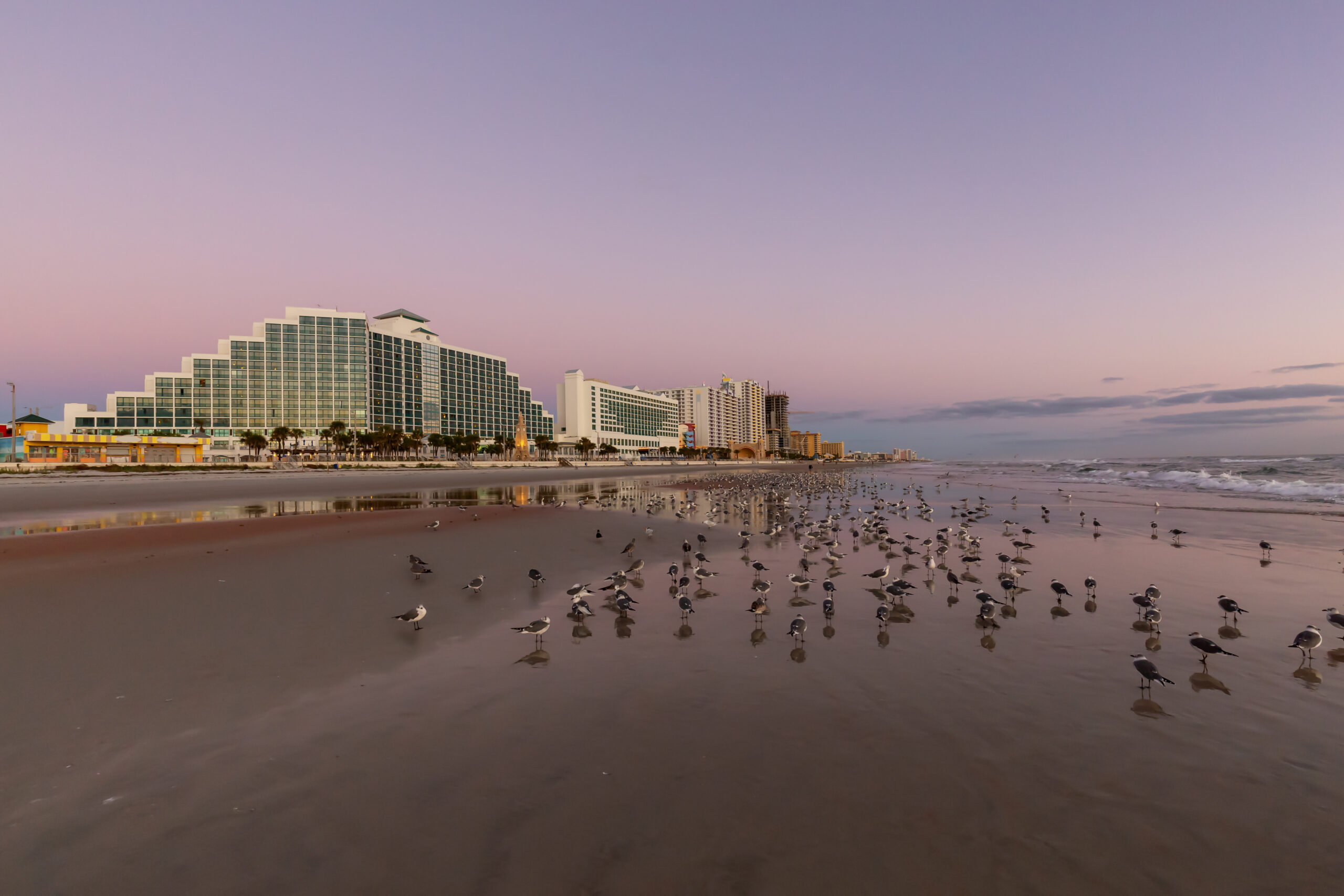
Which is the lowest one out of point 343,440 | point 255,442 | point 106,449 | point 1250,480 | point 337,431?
point 1250,480

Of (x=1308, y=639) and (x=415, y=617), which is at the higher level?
(x=415, y=617)

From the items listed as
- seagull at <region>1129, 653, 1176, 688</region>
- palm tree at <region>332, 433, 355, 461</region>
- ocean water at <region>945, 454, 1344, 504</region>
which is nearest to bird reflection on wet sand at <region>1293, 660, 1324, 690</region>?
seagull at <region>1129, 653, 1176, 688</region>

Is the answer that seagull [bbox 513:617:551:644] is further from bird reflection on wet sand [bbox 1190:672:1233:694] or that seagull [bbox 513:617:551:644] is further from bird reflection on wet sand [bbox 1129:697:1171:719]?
bird reflection on wet sand [bbox 1190:672:1233:694]

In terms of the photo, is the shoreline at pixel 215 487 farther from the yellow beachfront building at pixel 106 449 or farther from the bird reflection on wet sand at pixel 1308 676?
the yellow beachfront building at pixel 106 449

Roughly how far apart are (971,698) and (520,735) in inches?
232

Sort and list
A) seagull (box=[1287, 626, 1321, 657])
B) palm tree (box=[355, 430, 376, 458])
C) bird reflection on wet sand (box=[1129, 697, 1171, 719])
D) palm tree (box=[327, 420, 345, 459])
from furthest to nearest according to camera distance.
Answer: palm tree (box=[355, 430, 376, 458]), palm tree (box=[327, 420, 345, 459]), seagull (box=[1287, 626, 1321, 657]), bird reflection on wet sand (box=[1129, 697, 1171, 719])

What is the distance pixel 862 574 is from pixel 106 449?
15450cm

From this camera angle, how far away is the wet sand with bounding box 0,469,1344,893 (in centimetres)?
450

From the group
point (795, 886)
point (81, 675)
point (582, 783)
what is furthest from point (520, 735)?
point (81, 675)

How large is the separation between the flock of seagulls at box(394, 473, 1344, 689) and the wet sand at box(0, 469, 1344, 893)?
0.36 meters

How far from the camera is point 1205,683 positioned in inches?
320

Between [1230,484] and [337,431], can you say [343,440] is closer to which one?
[337,431]

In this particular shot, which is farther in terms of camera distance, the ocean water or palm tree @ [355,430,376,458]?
palm tree @ [355,430,376,458]

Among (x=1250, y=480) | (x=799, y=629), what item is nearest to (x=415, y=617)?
(x=799, y=629)
